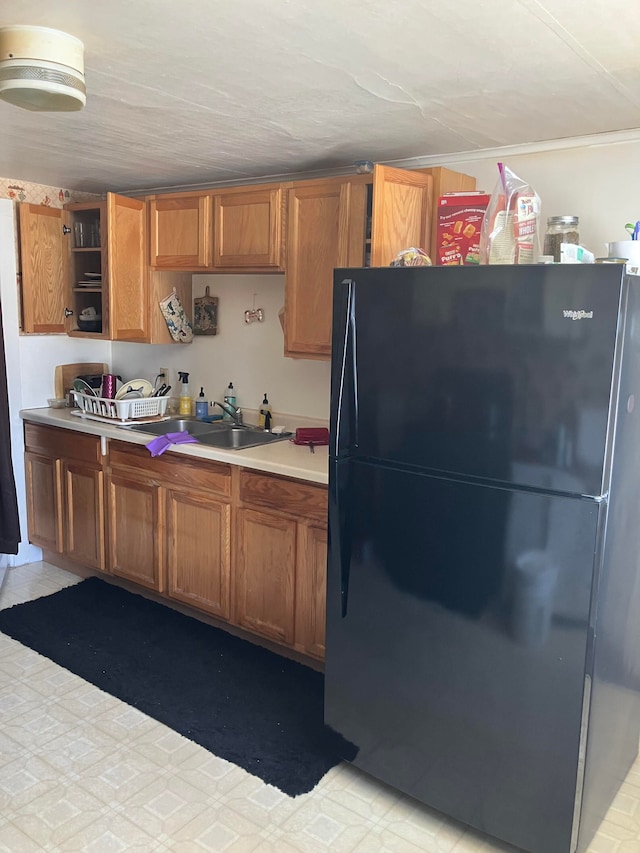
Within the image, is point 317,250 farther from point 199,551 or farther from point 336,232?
point 199,551

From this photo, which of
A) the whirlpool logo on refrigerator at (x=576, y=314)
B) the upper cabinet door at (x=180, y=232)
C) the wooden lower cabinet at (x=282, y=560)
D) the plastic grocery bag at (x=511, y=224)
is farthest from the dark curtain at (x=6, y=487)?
the whirlpool logo on refrigerator at (x=576, y=314)

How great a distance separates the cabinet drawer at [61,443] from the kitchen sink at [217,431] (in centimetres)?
26

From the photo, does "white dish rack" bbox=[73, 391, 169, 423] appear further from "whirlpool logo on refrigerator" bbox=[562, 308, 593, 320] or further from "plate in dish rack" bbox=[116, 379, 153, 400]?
"whirlpool logo on refrigerator" bbox=[562, 308, 593, 320]

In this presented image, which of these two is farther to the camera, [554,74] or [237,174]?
[237,174]

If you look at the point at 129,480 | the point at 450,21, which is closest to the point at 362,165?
the point at 450,21

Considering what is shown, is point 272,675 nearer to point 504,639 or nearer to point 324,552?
point 324,552

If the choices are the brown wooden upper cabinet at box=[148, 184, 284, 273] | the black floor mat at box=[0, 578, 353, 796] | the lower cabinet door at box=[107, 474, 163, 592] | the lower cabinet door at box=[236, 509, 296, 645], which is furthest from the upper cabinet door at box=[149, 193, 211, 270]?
the black floor mat at box=[0, 578, 353, 796]

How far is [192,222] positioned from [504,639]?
243cm

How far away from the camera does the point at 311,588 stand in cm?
280

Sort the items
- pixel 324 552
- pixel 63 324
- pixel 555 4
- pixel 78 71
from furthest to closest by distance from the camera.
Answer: pixel 63 324 < pixel 324 552 < pixel 78 71 < pixel 555 4

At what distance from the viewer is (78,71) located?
5.72ft

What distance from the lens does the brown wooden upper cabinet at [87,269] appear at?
3516 mm

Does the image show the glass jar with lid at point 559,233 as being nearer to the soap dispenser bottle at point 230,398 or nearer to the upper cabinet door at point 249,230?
the upper cabinet door at point 249,230

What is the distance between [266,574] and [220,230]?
1581 mm
